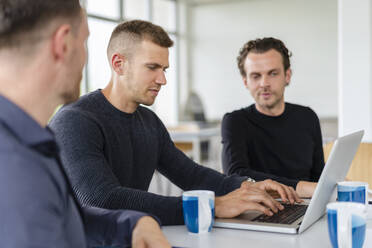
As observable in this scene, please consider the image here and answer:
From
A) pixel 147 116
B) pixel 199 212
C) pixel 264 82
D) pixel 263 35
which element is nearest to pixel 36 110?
pixel 199 212

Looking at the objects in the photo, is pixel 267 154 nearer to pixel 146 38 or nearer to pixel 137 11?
pixel 146 38

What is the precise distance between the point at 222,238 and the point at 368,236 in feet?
1.26

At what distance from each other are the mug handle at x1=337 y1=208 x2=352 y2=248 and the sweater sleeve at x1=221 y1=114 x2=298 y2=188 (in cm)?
93

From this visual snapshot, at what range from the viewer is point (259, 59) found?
2.26m

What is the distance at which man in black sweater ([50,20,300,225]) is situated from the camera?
133 centimetres

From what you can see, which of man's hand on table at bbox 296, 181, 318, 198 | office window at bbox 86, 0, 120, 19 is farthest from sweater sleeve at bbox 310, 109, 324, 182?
office window at bbox 86, 0, 120, 19

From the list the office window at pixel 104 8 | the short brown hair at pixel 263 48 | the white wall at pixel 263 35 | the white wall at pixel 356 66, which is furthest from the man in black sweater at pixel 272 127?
the white wall at pixel 263 35

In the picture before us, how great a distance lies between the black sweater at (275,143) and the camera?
219 cm

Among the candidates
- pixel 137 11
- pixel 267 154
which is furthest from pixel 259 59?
pixel 137 11

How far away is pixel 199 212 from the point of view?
3.90ft

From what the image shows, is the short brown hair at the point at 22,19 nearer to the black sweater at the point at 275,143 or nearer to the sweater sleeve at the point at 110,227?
the sweater sleeve at the point at 110,227

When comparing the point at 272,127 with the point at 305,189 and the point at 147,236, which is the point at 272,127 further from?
the point at 147,236

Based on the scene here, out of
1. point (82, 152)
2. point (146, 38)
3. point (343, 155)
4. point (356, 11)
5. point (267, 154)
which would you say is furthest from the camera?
point (356, 11)

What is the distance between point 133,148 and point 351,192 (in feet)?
2.69
